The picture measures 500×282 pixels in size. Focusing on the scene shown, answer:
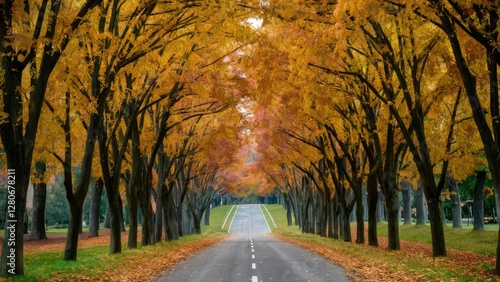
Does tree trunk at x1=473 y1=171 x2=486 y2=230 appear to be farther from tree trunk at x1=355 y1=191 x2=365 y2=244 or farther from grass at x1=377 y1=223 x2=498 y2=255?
tree trunk at x1=355 y1=191 x2=365 y2=244

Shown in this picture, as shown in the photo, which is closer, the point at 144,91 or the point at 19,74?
the point at 19,74

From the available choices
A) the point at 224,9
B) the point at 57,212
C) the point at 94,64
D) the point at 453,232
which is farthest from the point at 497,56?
the point at 57,212

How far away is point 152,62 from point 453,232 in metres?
26.1

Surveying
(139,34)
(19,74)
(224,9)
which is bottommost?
(19,74)

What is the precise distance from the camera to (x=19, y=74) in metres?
11.1

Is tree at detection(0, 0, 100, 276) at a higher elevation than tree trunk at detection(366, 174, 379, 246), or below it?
higher

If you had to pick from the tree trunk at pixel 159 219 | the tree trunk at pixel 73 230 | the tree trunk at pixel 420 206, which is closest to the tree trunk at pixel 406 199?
the tree trunk at pixel 420 206

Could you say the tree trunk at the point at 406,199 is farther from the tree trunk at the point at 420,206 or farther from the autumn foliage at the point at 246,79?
the autumn foliage at the point at 246,79

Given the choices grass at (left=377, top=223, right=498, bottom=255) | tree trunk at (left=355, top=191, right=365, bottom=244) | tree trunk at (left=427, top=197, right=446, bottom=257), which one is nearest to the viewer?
tree trunk at (left=427, top=197, right=446, bottom=257)

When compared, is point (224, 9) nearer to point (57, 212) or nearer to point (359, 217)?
point (359, 217)

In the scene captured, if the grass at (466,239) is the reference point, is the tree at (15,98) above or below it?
above

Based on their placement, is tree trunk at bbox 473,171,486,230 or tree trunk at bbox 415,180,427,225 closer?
tree trunk at bbox 473,171,486,230

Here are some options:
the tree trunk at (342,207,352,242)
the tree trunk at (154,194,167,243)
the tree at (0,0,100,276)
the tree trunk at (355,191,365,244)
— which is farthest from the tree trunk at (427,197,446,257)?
the tree trunk at (154,194,167,243)

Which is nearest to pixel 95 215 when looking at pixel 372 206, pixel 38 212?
pixel 38 212
